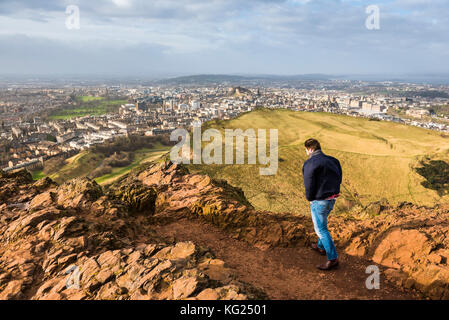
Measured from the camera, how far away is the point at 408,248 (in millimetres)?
6895

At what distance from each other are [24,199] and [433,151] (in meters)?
56.9

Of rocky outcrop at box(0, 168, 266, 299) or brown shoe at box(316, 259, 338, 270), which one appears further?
brown shoe at box(316, 259, 338, 270)

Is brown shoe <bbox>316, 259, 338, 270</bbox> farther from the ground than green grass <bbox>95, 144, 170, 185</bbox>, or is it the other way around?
brown shoe <bbox>316, 259, 338, 270</bbox>

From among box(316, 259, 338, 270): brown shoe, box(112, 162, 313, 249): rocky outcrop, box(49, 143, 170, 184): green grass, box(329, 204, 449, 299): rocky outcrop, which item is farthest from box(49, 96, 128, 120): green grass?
box(316, 259, 338, 270): brown shoe

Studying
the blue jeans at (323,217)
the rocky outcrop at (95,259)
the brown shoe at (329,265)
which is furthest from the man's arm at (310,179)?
the rocky outcrop at (95,259)

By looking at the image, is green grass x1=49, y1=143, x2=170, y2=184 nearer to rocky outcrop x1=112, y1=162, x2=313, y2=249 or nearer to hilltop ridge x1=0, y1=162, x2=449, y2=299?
rocky outcrop x1=112, y1=162, x2=313, y2=249

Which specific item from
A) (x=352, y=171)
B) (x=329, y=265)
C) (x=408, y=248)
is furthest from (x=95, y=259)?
(x=352, y=171)

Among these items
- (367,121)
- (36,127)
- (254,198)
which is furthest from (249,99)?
(254,198)

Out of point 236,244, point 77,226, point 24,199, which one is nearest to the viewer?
point 77,226

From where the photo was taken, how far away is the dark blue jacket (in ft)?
19.7

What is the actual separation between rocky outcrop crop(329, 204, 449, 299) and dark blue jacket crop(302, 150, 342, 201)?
88.6 inches

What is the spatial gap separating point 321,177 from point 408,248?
3.10 m

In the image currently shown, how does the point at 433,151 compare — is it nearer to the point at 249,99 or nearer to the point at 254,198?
the point at 254,198

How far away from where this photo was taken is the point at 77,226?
702 centimetres
